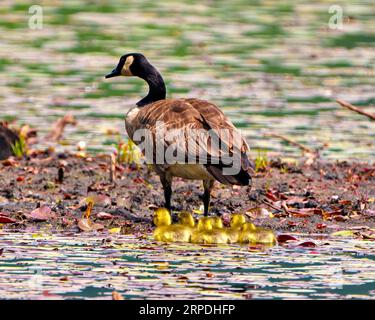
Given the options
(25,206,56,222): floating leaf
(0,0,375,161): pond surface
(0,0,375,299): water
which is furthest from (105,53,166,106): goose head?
(0,0,375,161): pond surface

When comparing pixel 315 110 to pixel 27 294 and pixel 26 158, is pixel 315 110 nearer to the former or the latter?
pixel 26 158

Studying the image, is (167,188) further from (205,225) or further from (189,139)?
(205,225)

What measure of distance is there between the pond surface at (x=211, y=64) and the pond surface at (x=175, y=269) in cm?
594

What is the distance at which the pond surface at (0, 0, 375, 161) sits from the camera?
18.3 meters

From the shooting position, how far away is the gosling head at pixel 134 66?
13.2m

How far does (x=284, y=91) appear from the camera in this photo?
2138cm

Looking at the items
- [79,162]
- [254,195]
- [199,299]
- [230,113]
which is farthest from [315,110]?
[199,299]

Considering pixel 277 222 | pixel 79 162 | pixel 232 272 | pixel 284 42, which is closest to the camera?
pixel 232 272

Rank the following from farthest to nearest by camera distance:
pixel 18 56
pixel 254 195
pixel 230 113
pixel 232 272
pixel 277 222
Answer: pixel 18 56 < pixel 230 113 < pixel 254 195 < pixel 277 222 < pixel 232 272

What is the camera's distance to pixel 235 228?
1079 centimetres

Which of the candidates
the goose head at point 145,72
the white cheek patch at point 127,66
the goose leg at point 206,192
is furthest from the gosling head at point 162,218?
the white cheek patch at point 127,66

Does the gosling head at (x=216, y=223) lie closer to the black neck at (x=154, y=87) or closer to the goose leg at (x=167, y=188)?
the goose leg at (x=167, y=188)

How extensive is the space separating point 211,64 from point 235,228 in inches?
535

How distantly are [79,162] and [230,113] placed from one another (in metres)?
4.50
